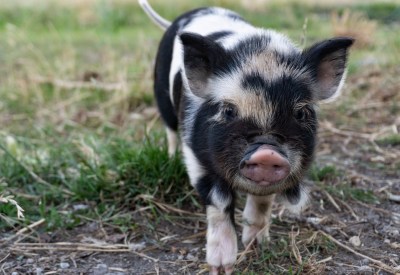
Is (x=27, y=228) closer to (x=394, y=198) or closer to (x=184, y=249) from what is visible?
(x=184, y=249)

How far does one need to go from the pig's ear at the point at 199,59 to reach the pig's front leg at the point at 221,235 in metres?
0.61

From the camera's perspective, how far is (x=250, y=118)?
2.30 metres

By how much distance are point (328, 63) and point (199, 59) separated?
755mm

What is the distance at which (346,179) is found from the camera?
3680 mm

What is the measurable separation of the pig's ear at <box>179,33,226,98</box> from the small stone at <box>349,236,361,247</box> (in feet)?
4.39

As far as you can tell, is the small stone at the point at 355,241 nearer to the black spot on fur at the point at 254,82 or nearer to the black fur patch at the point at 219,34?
the black spot on fur at the point at 254,82

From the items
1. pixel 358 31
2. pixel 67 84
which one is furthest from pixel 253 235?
pixel 358 31

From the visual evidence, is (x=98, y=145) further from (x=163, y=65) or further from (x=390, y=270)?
(x=390, y=270)

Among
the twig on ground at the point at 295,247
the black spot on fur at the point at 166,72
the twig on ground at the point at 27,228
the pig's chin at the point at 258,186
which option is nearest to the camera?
the pig's chin at the point at 258,186

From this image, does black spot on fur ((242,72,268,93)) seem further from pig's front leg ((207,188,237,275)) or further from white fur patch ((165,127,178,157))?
white fur patch ((165,127,178,157))

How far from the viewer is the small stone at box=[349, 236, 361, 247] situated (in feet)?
9.61

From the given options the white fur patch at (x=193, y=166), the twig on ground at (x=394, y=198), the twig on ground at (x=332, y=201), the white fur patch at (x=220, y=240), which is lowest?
the twig on ground at (x=332, y=201)

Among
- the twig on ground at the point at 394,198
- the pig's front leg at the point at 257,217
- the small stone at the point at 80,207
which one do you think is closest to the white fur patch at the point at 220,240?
the pig's front leg at the point at 257,217

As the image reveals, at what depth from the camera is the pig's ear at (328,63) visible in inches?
101
